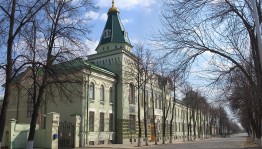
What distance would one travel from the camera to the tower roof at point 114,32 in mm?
48781

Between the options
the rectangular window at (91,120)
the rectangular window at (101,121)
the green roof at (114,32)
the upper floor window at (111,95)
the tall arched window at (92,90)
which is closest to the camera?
the rectangular window at (91,120)

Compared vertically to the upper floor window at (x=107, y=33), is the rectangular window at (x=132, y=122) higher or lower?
lower

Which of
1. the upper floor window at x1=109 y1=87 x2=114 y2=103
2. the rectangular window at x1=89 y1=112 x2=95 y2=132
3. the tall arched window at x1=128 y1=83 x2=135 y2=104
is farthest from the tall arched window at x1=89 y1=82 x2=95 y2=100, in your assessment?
the tall arched window at x1=128 y1=83 x2=135 y2=104

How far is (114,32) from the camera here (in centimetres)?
4941

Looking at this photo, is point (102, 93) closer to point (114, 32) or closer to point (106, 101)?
point (106, 101)

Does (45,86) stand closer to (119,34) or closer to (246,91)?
(246,91)

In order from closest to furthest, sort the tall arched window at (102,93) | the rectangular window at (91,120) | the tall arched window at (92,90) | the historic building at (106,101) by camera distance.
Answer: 1. the historic building at (106,101)
2. the rectangular window at (91,120)
3. the tall arched window at (92,90)
4. the tall arched window at (102,93)

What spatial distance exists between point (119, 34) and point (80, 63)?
2924cm

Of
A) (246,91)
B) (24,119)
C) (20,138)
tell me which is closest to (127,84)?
(24,119)

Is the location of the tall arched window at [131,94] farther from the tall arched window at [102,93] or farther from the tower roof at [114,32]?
the tower roof at [114,32]

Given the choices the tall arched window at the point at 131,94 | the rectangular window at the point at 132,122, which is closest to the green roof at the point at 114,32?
the tall arched window at the point at 131,94

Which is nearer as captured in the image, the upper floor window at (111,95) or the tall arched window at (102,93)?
the tall arched window at (102,93)

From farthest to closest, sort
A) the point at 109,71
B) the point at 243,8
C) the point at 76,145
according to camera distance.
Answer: the point at 109,71, the point at 76,145, the point at 243,8

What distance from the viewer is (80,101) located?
35.7m
